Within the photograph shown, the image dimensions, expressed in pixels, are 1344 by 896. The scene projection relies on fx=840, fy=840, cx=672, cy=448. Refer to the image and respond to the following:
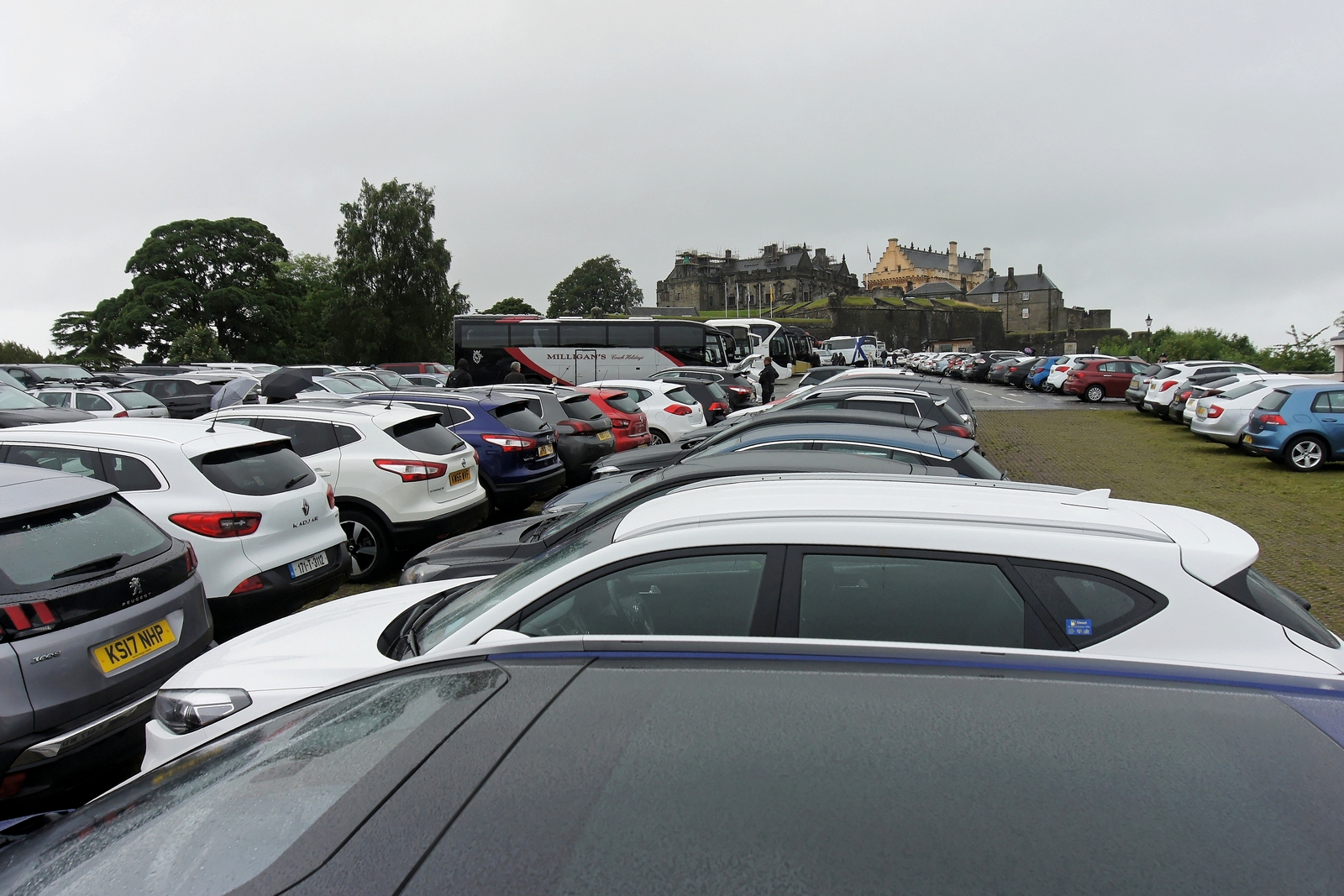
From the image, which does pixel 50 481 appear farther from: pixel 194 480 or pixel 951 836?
pixel 951 836

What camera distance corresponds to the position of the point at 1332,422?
14680 millimetres

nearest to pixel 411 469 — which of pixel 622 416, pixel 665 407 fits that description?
pixel 622 416

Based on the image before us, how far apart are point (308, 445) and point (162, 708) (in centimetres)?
526

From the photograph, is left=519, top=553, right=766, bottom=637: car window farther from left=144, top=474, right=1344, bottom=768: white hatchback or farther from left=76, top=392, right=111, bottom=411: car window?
left=76, top=392, right=111, bottom=411: car window

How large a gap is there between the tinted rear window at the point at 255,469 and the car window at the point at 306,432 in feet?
4.78

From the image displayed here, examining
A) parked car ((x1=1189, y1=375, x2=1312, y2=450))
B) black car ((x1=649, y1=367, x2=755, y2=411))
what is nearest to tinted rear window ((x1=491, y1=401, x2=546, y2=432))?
black car ((x1=649, y1=367, x2=755, y2=411))

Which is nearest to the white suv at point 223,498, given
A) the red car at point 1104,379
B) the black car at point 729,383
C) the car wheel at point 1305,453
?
the car wheel at point 1305,453

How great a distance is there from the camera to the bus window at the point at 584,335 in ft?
113

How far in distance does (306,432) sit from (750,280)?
4403 inches

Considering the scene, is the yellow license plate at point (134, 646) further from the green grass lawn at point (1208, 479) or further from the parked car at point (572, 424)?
the green grass lawn at point (1208, 479)

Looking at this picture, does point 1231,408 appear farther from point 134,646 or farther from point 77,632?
point 77,632

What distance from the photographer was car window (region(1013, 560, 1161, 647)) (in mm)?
2615

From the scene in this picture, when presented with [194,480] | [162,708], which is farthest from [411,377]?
[162,708]

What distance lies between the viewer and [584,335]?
34.7 meters
